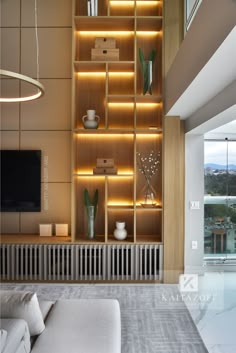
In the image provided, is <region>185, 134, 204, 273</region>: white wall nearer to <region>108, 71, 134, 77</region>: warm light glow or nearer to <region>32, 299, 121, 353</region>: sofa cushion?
<region>108, 71, 134, 77</region>: warm light glow

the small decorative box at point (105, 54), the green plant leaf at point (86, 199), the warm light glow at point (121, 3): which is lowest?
the green plant leaf at point (86, 199)

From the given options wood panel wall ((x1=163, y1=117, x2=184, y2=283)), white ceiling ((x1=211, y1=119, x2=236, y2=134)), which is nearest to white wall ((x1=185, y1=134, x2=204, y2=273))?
wood panel wall ((x1=163, y1=117, x2=184, y2=283))

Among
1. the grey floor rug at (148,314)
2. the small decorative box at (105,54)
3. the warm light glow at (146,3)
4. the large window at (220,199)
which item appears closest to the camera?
the grey floor rug at (148,314)

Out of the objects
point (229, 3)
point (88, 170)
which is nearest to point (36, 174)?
point (88, 170)

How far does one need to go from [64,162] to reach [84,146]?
38 centimetres

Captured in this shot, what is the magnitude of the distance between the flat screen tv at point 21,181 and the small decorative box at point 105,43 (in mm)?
1725

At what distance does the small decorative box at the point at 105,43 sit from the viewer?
418 centimetres

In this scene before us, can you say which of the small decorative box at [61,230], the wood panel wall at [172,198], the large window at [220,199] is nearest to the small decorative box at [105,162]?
the wood panel wall at [172,198]

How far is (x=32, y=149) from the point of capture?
444cm

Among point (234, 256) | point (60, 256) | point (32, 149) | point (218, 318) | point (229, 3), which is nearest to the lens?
point (229, 3)

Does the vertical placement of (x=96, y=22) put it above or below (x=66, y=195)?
above

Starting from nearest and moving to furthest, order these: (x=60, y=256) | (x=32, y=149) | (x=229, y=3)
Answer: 1. (x=229, y=3)
2. (x=60, y=256)
3. (x=32, y=149)

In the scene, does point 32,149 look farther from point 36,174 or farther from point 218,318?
point 218,318

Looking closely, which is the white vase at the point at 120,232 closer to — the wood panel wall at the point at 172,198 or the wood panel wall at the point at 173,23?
the wood panel wall at the point at 172,198
